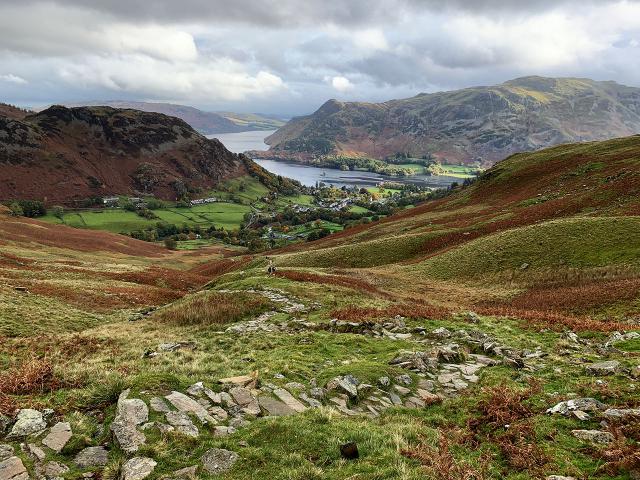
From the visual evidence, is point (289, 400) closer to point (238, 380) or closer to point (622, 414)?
point (238, 380)

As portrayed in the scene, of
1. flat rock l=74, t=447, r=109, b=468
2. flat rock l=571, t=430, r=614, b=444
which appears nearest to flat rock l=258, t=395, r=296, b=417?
flat rock l=74, t=447, r=109, b=468

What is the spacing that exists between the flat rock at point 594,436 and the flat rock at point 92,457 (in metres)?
11.4

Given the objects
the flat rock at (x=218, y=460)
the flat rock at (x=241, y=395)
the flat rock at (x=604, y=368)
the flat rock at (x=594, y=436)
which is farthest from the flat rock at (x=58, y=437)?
the flat rock at (x=604, y=368)

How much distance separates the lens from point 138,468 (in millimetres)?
8977

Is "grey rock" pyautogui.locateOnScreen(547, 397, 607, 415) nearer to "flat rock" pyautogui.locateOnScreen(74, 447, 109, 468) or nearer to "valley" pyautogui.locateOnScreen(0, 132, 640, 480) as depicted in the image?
"valley" pyautogui.locateOnScreen(0, 132, 640, 480)

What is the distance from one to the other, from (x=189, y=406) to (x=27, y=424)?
12.7 ft

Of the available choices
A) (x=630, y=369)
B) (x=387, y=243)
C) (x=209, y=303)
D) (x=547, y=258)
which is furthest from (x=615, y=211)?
(x=209, y=303)

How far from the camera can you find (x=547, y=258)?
40.1 metres

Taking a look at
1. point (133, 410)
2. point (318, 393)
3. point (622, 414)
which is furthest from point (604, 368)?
point (133, 410)

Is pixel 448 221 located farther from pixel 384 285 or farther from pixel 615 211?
pixel 384 285

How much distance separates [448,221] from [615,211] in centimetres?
2892

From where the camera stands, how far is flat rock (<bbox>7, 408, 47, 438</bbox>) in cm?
989

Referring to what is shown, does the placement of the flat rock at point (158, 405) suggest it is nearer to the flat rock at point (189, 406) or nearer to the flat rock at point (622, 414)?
the flat rock at point (189, 406)

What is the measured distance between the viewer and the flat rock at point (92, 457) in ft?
30.4
